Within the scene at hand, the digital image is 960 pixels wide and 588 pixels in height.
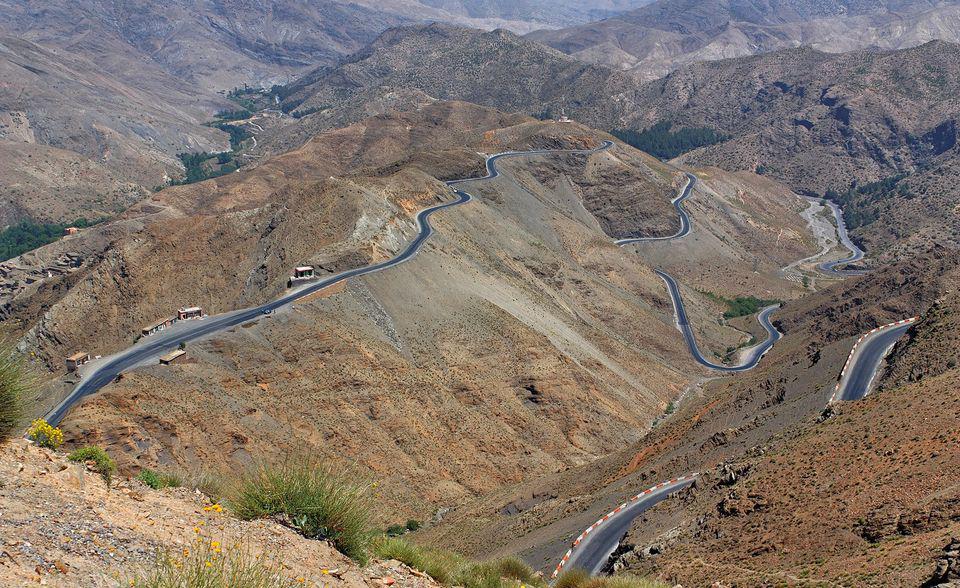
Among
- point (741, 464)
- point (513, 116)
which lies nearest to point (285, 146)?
point (513, 116)

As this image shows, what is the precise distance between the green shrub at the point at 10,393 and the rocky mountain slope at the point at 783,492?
16662 millimetres

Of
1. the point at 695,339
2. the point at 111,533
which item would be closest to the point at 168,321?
the point at 111,533

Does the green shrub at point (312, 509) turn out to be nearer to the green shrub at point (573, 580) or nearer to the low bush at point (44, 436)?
the low bush at point (44, 436)

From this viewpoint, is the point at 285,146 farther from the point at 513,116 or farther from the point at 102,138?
the point at 513,116

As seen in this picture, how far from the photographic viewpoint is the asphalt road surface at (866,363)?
41125 millimetres

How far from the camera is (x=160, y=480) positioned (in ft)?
47.6

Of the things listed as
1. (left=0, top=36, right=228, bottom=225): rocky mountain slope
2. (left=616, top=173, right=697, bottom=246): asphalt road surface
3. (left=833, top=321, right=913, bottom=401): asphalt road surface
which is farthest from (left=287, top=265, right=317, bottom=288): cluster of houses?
(left=0, top=36, right=228, bottom=225): rocky mountain slope

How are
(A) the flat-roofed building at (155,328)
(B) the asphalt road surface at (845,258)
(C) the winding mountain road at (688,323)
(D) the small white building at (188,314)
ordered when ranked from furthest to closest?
(B) the asphalt road surface at (845,258), (C) the winding mountain road at (688,323), (D) the small white building at (188,314), (A) the flat-roofed building at (155,328)

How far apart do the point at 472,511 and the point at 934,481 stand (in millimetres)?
23285

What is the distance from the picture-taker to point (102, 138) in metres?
173

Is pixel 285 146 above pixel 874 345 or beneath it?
beneath

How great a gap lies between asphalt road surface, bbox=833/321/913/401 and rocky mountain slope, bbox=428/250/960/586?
91 centimetres

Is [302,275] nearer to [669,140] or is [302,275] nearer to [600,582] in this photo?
[600,582]

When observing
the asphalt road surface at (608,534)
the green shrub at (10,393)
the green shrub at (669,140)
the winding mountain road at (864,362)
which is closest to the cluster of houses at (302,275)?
the asphalt road surface at (608,534)
